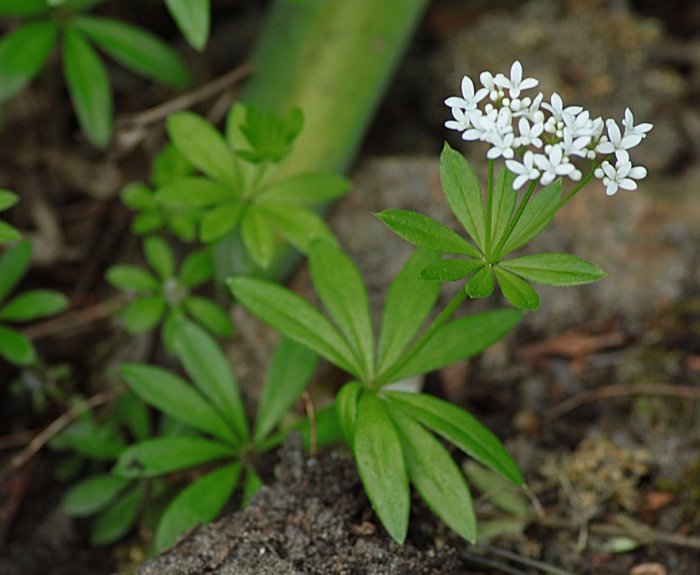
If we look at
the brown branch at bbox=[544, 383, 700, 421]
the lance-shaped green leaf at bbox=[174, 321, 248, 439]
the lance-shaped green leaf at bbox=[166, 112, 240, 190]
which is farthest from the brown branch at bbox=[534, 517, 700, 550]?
the lance-shaped green leaf at bbox=[166, 112, 240, 190]

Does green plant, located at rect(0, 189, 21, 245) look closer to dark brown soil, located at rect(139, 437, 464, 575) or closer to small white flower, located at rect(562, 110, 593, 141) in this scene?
dark brown soil, located at rect(139, 437, 464, 575)

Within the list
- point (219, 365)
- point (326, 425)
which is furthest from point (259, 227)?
point (326, 425)

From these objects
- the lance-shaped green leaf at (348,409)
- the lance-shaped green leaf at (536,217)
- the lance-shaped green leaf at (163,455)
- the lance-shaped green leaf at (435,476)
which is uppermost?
the lance-shaped green leaf at (536,217)

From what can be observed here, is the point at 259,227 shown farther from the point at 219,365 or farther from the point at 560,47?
the point at 560,47

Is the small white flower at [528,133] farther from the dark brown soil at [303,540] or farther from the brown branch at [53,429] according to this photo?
the brown branch at [53,429]

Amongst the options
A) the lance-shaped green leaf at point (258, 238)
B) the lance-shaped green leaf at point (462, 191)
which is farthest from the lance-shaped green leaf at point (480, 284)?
the lance-shaped green leaf at point (258, 238)

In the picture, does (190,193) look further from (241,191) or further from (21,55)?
(21,55)

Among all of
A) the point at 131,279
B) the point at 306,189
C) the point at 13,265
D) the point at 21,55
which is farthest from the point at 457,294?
the point at 21,55
